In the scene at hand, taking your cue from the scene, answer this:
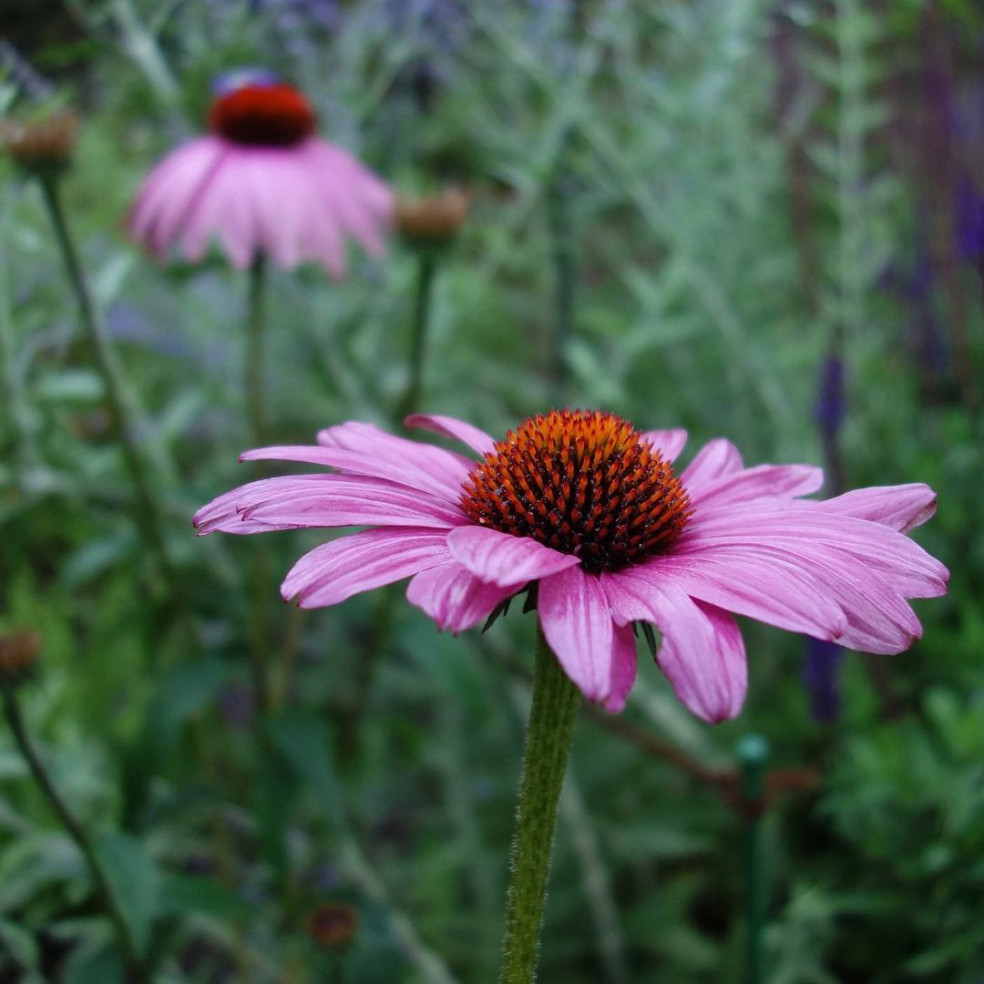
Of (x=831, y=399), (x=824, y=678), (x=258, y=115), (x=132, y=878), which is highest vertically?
(x=258, y=115)

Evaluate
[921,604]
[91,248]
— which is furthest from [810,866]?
[91,248]

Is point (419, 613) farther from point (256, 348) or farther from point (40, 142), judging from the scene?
point (40, 142)

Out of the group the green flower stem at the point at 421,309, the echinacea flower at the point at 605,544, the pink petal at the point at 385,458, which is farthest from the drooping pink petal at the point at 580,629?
the green flower stem at the point at 421,309

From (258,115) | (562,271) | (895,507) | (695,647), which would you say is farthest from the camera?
(562,271)

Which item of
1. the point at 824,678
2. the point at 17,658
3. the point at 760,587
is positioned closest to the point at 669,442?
the point at 760,587

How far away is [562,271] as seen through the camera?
1.78 metres

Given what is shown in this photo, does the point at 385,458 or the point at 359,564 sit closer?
the point at 359,564

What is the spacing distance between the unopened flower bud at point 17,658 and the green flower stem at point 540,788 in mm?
418

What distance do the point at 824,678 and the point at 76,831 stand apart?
0.79 m

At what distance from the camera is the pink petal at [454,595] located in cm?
47

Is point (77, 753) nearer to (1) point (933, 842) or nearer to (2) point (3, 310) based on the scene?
(2) point (3, 310)

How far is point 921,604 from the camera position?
1482 millimetres

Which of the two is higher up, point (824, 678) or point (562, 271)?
point (562, 271)

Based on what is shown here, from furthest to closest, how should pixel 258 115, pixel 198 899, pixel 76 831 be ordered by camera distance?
1. pixel 258 115
2. pixel 198 899
3. pixel 76 831
